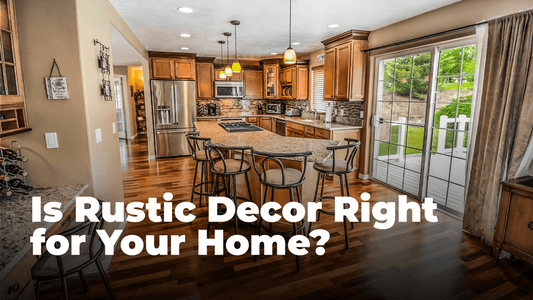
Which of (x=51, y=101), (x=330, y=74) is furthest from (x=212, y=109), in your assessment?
(x=51, y=101)

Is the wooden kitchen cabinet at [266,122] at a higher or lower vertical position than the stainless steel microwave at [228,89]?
lower

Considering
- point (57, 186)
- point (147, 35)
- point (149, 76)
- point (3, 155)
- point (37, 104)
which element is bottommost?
point (57, 186)

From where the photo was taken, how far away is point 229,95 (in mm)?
7164

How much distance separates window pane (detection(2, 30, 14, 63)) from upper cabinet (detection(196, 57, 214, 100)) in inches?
202

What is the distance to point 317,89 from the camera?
6.36 m

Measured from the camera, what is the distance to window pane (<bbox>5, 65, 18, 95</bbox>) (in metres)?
1.77

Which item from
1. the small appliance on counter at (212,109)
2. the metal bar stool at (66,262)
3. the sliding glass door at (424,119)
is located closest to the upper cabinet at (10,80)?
the metal bar stool at (66,262)

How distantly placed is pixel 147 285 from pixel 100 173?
995 millimetres

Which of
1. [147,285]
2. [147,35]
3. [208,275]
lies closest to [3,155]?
[147,285]

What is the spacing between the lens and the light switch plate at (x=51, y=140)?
203 centimetres

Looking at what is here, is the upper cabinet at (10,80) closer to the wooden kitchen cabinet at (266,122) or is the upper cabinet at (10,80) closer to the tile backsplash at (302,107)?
the tile backsplash at (302,107)

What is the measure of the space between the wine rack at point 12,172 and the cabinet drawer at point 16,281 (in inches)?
23.2

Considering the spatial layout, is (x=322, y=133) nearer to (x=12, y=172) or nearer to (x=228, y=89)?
(x=228, y=89)

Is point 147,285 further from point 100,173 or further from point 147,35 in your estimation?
point 147,35
